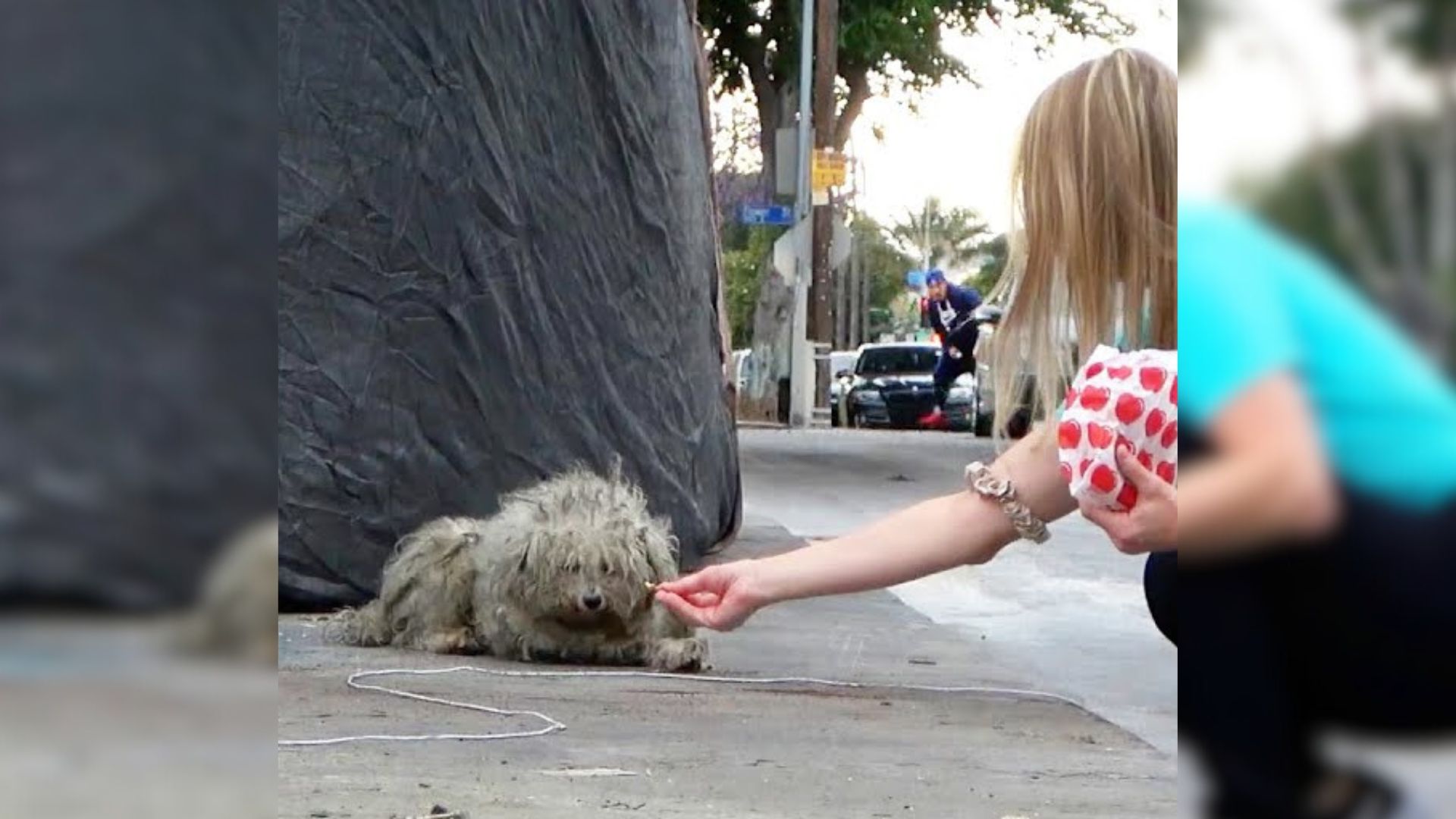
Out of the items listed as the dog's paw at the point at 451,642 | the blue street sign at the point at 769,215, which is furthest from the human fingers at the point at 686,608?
the blue street sign at the point at 769,215

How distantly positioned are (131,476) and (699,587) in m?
1.49

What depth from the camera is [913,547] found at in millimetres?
1896

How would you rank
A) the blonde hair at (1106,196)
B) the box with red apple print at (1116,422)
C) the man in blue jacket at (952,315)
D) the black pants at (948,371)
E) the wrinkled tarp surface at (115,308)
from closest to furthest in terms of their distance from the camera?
the wrinkled tarp surface at (115,308) → the blonde hair at (1106,196) → the box with red apple print at (1116,422) → the man in blue jacket at (952,315) → the black pants at (948,371)

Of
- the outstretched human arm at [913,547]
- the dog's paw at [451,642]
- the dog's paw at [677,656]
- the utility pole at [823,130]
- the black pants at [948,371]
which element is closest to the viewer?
the outstretched human arm at [913,547]

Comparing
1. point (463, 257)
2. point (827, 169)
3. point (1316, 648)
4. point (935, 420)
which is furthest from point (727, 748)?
point (935, 420)

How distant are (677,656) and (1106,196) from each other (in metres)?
4.19

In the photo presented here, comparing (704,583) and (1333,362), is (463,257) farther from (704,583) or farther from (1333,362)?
(1333,362)

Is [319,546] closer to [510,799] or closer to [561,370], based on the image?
[561,370]

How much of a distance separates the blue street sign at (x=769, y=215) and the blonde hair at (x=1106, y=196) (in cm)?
1671

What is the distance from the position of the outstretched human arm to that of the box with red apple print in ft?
0.80

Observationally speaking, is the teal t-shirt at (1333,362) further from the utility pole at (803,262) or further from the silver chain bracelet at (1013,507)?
the utility pole at (803,262)

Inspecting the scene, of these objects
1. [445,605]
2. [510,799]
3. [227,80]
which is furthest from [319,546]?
[227,80]

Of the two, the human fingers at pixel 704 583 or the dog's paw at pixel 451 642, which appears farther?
the dog's paw at pixel 451 642

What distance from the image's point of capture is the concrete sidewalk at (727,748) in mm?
3400
